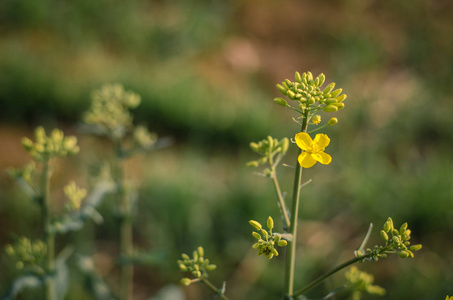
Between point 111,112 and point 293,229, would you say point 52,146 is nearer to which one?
point 111,112

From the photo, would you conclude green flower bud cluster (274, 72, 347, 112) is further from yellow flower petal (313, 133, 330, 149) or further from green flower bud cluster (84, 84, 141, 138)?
green flower bud cluster (84, 84, 141, 138)

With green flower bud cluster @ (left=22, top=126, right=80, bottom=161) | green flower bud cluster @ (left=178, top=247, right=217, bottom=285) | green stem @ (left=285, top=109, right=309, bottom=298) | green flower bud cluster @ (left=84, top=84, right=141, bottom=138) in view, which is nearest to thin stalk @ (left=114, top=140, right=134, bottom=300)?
green flower bud cluster @ (left=84, top=84, right=141, bottom=138)

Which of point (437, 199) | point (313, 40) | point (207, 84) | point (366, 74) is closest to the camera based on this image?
point (437, 199)

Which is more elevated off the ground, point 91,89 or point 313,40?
point 313,40

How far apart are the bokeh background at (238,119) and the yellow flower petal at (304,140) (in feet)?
2.80

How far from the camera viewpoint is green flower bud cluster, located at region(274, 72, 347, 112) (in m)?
0.90

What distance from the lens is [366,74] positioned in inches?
170

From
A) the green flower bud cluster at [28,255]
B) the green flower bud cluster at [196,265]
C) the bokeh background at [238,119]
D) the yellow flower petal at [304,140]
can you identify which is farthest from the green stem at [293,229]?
the green flower bud cluster at [28,255]

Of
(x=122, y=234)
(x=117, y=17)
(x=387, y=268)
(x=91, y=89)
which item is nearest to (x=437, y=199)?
(x=387, y=268)

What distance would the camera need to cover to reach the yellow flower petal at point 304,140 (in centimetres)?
86

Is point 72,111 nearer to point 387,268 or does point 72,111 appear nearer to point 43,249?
point 43,249

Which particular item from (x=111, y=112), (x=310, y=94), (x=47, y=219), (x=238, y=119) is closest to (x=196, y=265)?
(x=310, y=94)

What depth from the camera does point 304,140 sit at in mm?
873

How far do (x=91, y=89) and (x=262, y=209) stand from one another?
6.03 feet
